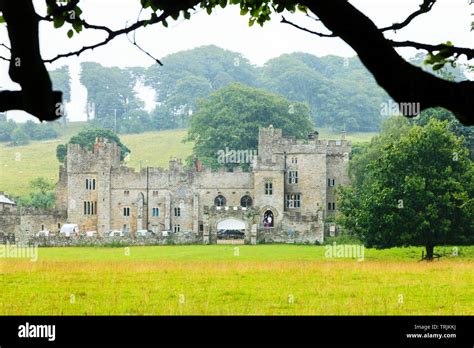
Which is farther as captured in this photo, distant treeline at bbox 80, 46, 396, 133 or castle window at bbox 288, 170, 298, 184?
distant treeline at bbox 80, 46, 396, 133

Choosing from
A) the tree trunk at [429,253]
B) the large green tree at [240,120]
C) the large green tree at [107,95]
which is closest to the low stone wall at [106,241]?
the tree trunk at [429,253]

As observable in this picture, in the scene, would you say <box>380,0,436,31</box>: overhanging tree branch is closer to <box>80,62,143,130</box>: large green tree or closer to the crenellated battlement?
the crenellated battlement

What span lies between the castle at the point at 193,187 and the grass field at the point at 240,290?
1513 inches

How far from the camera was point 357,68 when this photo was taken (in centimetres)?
16875

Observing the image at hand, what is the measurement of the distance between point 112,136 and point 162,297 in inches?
3005

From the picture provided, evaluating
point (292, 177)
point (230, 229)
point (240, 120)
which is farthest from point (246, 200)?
point (240, 120)

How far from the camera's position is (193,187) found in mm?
71062

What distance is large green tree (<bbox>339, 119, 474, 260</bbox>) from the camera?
36031 millimetres

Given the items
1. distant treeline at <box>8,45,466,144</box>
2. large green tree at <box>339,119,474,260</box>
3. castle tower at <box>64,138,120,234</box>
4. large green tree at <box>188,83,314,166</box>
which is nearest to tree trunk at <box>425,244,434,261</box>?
large green tree at <box>339,119,474,260</box>

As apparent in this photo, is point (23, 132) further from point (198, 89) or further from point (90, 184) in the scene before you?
point (90, 184)

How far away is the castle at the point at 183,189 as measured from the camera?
225 feet

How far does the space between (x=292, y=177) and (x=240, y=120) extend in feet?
59.1
